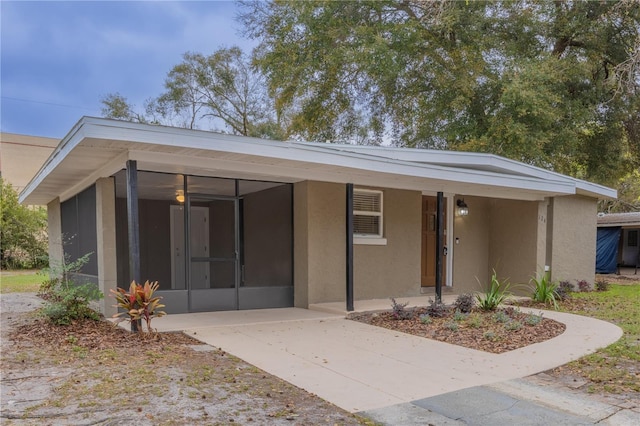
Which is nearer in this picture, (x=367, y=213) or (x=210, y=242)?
(x=210, y=242)

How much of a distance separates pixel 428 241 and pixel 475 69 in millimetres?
6712

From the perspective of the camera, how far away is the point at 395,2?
1451cm

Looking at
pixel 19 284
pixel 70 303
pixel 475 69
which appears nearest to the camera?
pixel 70 303

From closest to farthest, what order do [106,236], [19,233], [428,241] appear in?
1. [106,236]
2. [428,241]
3. [19,233]

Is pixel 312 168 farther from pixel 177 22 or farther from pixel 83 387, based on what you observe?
pixel 177 22

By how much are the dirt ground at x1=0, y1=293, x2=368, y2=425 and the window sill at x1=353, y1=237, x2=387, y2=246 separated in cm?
413

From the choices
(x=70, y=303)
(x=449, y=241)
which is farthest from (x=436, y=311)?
(x=70, y=303)

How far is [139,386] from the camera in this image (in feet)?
13.1

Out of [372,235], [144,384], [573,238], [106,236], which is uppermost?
[106,236]

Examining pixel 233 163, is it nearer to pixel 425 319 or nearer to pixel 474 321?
pixel 425 319

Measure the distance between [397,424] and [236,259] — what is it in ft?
17.4

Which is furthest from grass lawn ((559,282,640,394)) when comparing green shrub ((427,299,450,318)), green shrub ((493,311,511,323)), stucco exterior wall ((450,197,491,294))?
green shrub ((427,299,450,318))

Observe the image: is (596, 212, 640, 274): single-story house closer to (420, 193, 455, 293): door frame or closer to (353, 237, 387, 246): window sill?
(420, 193, 455, 293): door frame

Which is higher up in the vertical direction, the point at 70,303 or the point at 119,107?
the point at 119,107
